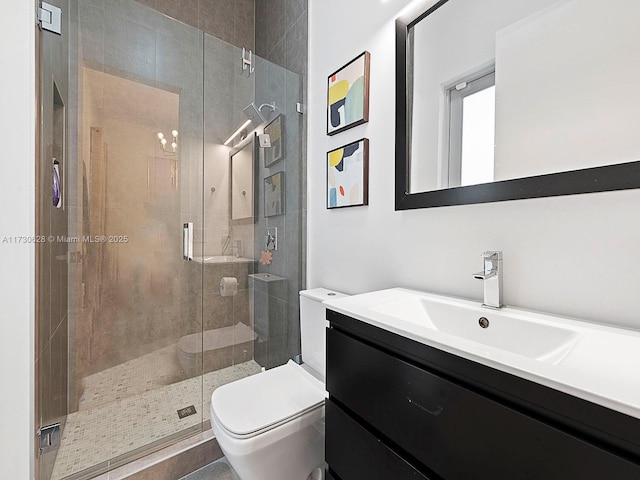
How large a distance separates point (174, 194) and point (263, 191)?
53 cm

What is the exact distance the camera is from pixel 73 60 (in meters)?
1.42

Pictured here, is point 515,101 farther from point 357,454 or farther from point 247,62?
point 247,62

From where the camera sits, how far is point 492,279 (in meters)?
0.87

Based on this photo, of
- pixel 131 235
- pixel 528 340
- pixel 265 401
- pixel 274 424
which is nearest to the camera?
pixel 528 340

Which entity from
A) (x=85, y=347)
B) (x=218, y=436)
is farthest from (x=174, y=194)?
(x=218, y=436)

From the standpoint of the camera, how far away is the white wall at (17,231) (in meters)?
1.02

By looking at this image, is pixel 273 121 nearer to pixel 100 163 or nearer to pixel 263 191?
pixel 263 191

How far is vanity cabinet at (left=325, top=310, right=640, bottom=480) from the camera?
1.39 ft

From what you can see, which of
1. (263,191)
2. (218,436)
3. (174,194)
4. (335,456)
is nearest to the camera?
(335,456)

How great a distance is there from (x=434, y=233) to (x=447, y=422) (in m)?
0.67

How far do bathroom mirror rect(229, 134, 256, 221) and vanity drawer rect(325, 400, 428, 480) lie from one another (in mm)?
1301

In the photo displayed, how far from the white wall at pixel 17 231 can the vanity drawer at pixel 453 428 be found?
3.74 ft

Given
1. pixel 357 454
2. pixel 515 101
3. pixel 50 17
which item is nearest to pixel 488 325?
pixel 357 454

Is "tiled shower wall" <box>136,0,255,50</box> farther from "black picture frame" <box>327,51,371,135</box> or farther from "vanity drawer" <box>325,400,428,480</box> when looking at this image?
"vanity drawer" <box>325,400,428,480</box>
